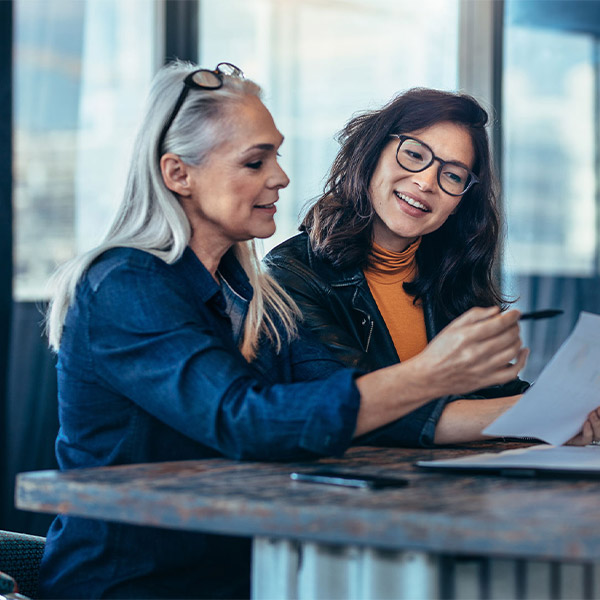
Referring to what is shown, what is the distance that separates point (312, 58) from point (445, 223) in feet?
→ 5.93

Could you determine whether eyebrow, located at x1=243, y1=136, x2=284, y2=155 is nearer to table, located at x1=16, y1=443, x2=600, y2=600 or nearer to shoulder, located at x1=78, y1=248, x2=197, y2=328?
shoulder, located at x1=78, y1=248, x2=197, y2=328

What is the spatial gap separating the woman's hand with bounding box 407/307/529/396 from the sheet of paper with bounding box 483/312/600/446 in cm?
7

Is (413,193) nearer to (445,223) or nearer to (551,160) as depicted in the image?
(445,223)

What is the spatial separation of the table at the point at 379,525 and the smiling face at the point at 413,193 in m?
1.01

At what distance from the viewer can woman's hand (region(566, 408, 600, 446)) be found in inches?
60.9

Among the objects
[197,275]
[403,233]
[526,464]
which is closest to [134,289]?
[197,275]

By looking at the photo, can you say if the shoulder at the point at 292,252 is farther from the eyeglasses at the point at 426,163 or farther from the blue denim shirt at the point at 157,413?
the blue denim shirt at the point at 157,413

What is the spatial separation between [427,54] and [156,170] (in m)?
2.94

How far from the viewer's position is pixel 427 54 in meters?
4.11

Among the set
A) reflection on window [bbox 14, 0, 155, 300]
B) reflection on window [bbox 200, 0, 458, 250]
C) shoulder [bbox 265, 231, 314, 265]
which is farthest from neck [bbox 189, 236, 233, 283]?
reflection on window [bbox 200, 0, 458, 250]

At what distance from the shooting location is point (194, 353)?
3.91ft

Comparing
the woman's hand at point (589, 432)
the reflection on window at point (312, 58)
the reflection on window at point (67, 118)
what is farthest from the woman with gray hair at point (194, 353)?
the reflection on window at point (312, 58)

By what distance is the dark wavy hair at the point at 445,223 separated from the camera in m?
2.09

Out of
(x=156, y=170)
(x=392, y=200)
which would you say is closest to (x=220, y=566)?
(x=156, y=170)
